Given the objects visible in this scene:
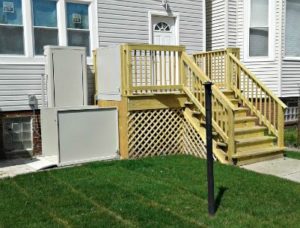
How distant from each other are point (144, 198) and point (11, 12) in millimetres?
5249

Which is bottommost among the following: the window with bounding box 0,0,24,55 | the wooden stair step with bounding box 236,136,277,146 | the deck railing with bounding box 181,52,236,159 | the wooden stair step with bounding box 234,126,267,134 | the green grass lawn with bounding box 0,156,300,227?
the green grass lawn with bounding box 0,156,300,227

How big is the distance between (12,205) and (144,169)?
2627 mm

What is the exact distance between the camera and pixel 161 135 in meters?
8.52

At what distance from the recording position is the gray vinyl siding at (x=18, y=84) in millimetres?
8023

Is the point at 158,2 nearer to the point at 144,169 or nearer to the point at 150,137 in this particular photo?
the point at 150,137

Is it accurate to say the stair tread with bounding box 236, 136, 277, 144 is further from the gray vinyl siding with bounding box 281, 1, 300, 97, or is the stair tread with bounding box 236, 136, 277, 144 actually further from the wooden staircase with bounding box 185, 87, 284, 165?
the gray vinyl siding with bounding box 281, 1, 300, 97

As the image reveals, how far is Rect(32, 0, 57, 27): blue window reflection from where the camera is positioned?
8391 millimetres

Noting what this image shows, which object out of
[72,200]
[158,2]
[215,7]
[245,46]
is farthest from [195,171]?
[215,7]

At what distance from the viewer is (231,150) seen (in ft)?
24.0

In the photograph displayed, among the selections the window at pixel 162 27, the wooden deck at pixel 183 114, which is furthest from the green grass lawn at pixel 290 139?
the window at pixel 162 27

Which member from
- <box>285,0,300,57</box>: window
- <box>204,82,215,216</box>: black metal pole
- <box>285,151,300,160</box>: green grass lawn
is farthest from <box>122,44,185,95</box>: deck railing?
<box>285,0,300,57</box>: window

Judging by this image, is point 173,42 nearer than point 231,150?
No

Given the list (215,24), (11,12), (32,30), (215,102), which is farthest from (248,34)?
(11,12)

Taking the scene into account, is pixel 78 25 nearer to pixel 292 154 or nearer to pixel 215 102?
pixel 215 102
